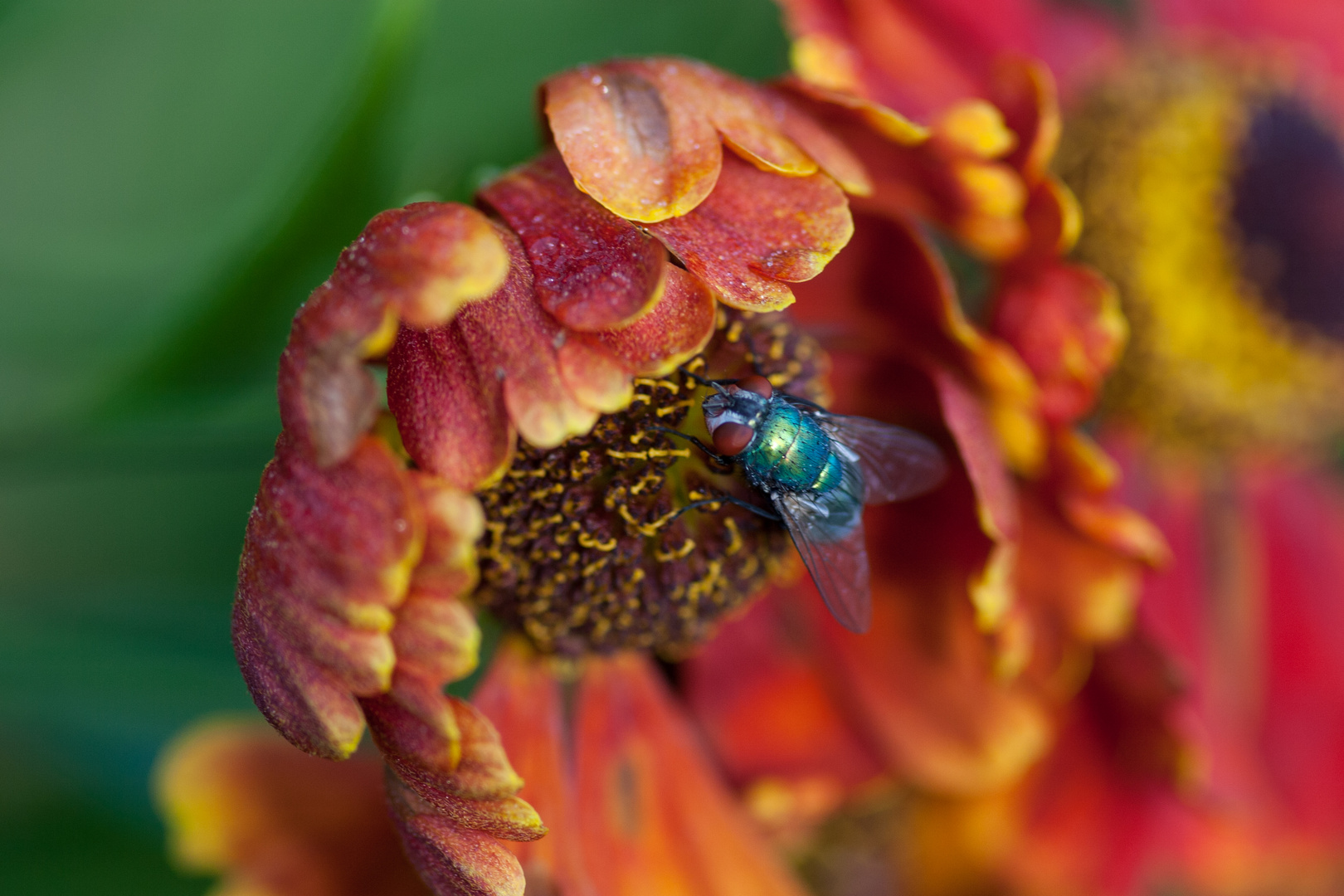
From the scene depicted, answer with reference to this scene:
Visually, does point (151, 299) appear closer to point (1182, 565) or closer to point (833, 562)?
point (833, 562)

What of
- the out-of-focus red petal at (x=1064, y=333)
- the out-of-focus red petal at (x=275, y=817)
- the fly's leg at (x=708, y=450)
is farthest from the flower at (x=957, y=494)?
the out-of-focus red petal at (x=275, y=817)

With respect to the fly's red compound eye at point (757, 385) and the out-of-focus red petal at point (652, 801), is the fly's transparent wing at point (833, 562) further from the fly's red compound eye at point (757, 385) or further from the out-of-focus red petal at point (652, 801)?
the out-of-focus red petal at point (652, 801)

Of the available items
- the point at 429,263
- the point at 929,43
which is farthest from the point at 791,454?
the point at 929,43

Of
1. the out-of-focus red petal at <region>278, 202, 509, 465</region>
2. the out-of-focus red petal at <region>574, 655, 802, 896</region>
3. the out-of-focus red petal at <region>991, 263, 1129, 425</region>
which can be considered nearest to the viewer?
the out-of-focus red petal at <region>278, 202, 509, 465</region>

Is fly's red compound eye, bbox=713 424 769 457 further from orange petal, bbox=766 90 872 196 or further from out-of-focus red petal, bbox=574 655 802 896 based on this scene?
out-of-focus red petal, bbox=574 655 802 896

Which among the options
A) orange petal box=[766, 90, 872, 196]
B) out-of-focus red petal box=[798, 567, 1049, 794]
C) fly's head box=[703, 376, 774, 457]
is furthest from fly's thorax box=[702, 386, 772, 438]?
out-of-focus red petal box=[798, 567, 1049, 794]

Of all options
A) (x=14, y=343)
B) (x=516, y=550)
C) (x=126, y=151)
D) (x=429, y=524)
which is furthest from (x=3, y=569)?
(x=429, y=524)
